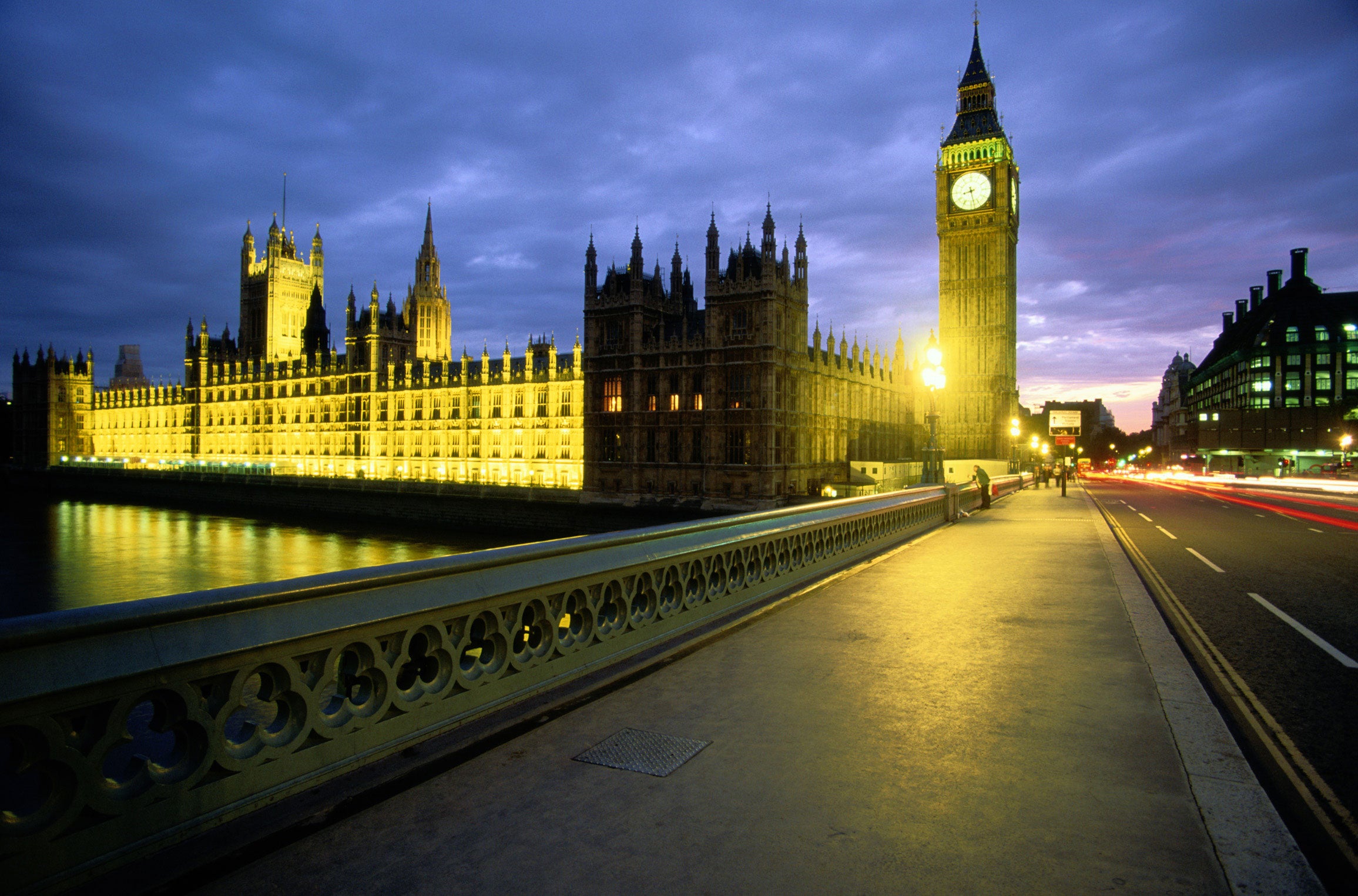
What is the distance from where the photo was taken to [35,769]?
296 centimetres

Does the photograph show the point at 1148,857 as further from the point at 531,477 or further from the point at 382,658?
the point at 531,477

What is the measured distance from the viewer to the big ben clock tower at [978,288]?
252 feet

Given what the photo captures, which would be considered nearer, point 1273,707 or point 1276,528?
point 1273,707

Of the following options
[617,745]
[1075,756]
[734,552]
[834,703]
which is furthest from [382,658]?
[734,552]

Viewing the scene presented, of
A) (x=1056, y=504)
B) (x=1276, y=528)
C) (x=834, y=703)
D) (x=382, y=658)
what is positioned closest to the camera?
(x=382, y=658)

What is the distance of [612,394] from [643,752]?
53.4 metres

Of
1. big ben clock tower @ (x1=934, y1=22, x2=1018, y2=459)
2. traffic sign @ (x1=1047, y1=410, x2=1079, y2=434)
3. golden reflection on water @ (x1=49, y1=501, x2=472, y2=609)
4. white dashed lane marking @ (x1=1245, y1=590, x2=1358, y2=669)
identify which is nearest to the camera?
white dashed lane marking @ (x1=1245, y1=590, x2=1358, y2=669)

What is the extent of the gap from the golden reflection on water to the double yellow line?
3398 cm

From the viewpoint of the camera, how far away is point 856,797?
400 centimetres

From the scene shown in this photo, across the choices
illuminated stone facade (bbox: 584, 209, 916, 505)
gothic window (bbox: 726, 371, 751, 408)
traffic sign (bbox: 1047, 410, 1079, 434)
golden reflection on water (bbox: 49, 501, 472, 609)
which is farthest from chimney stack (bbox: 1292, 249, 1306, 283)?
golden reflection on water (bbox: 49, 501, 472, 609)

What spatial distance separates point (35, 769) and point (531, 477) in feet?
221

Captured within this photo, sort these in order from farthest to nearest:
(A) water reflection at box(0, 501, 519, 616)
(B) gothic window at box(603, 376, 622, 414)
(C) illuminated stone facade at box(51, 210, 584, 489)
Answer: (C) illuminated stone facade at box(51, 210, 584, 489) < (B) gothic window at box(603, 376, 622, 414) < (A) water reflection at box(0, 501, 519, 616)

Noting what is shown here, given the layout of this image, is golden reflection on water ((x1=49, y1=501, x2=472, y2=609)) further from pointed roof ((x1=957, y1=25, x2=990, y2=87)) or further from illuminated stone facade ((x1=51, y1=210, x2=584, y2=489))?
pointed roof ((x1=957, y1=25, x2=990, y2=87))

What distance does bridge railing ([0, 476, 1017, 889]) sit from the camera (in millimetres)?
2982
